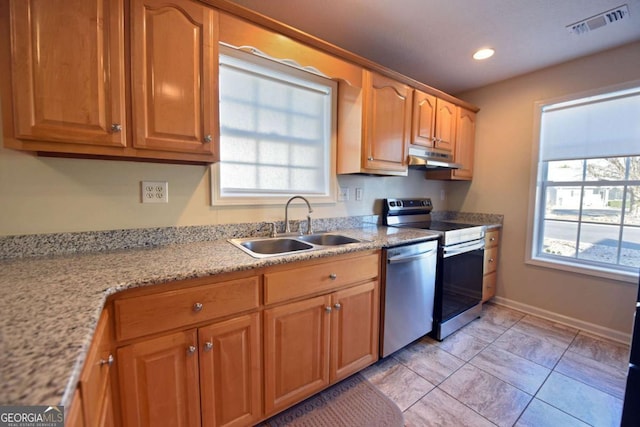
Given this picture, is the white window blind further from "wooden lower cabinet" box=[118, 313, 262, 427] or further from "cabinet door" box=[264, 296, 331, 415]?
"wooden lower cabinet" box=[118, 313, 262, 427]

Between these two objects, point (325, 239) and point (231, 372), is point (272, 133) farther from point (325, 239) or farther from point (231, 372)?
point (231, 372)

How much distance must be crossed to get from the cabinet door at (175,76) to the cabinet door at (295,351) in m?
0.95

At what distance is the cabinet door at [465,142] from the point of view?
2854 millimetres

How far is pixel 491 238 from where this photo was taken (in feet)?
9.25

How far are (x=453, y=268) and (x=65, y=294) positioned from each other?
241cm

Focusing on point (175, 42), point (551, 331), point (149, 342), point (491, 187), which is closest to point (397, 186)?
point (491, 187)

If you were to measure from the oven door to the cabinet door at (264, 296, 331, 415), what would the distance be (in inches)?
45.7

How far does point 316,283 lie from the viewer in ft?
4.81

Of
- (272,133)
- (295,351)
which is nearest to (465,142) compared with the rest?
(272,133)

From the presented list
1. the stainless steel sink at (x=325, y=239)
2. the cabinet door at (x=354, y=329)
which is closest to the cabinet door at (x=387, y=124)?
the stainless steel sink at (x=325, y=239)

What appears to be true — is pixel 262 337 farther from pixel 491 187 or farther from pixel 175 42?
pixel 491 187

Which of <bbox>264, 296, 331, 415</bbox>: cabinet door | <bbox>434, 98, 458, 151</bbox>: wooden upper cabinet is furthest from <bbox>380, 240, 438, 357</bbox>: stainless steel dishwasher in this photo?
<bbox>434, 98, 458, 151</bbox>: wooden upper cabinet

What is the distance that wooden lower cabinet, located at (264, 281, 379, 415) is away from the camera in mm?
1359

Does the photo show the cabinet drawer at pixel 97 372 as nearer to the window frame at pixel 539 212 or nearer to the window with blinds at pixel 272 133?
the window with blinds at pixel 272 133
